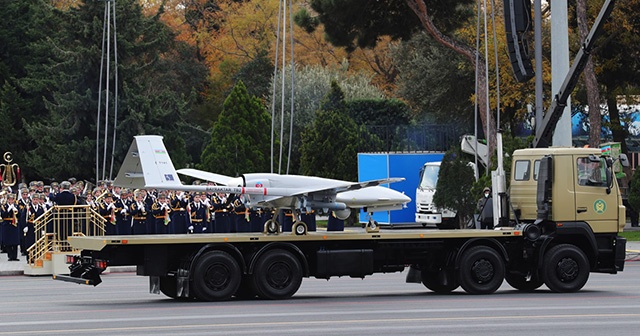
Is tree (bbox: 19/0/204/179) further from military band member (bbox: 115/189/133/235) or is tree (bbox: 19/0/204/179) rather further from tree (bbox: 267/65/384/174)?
military band member (bbox: 115/189/133/235)

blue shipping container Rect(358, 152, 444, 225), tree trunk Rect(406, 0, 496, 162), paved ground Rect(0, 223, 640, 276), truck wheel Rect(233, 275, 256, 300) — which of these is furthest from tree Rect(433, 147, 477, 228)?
truck wheel Rect(233, 275, 256, 300)

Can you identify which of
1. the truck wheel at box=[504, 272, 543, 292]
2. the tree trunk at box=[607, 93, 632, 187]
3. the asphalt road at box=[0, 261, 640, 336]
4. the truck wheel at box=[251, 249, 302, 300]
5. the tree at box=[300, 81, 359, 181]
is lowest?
the asphalt road at box=[0, 261, 640, 336]

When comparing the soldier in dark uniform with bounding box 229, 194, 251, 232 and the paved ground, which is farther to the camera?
the soldier in dark uniform with bounding box 229, 194, 251, 232

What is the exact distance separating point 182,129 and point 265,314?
1852 inches

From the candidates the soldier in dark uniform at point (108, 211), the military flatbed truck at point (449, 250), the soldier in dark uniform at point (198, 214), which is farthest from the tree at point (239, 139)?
the military flatbed truck at point (449, 250)

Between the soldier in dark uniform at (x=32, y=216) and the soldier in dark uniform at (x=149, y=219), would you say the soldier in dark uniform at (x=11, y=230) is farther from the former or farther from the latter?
the soldier in dark uniform at (x=149, y=219)

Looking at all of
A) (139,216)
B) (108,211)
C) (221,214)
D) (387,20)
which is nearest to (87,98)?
(387,20)

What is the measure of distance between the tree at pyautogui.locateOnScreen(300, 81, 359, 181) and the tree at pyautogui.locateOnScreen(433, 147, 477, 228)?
30.4 feet

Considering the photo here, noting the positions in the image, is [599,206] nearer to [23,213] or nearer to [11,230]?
[11,230]

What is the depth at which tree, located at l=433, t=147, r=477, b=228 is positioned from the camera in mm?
37062

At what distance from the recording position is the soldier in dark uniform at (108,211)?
31984 mm

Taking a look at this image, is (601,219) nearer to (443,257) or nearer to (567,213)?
(567,213)

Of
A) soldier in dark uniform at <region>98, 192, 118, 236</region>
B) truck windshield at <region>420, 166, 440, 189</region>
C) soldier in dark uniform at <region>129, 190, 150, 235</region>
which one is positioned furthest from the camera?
truck windshield at <region>420, 166, 440, 189</region>

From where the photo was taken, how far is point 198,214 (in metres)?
34.6
